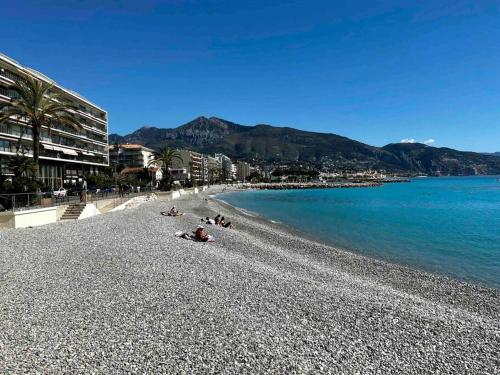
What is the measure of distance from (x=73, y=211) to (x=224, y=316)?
72.3ft

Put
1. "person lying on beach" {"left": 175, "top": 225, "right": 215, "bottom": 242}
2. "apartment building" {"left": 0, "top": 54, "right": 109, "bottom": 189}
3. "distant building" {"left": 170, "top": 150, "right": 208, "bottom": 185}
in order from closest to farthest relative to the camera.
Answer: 1. "person lying on beach" {"left": 175, "top": 225, "right": 215, "bottom": 242}
2. "apartment building" {"left": 0, "top": 54, "right": 109, "bottom": 189}
3. "distant building" {"left": 170, "top": 150, "right": 208, "bottom": 185}

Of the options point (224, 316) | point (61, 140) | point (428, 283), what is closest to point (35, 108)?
point (224, 316)

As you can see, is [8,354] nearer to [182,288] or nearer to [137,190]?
[182,288]

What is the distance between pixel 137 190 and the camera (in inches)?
2315

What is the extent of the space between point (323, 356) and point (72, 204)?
2542cm

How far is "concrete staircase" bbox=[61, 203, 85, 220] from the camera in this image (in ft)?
87.5

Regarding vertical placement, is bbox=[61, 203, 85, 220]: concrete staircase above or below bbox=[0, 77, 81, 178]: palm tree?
below

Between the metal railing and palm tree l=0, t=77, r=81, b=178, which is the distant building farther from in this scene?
the metal railing

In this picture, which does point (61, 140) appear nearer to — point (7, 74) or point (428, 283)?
point (7, 74)

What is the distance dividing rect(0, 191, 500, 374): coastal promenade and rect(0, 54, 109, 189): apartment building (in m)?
32.0

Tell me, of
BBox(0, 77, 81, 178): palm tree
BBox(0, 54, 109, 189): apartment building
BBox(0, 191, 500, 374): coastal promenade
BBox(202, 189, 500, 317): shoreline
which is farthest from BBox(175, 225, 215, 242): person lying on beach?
BBox(0, 54, 109, 189): apartment building

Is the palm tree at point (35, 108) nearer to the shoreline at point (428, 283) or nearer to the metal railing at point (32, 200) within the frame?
the metal railing at point (32, 200)

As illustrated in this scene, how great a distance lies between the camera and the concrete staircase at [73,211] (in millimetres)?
26672

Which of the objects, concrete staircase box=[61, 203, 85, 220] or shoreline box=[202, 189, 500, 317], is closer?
shoreline box=[202, 189, 500, 317]
